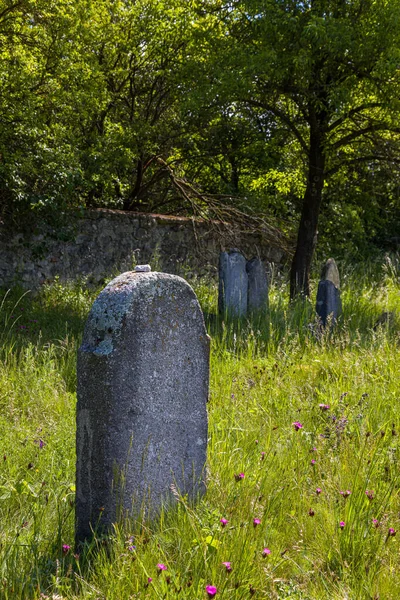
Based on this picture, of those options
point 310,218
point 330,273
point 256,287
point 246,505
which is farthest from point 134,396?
point 310,218

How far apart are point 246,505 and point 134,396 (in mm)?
776

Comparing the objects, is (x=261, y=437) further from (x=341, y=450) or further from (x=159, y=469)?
(x=159, y=469)

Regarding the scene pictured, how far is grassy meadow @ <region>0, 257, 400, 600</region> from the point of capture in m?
2.55

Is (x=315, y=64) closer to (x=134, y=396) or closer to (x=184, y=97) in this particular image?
(x=184, y=97)

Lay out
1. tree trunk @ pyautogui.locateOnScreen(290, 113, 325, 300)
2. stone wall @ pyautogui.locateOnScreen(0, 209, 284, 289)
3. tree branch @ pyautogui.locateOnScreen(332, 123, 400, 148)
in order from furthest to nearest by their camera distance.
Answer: stone wall @ pyautogui.locateOnScreen(0, 209, 284, 289), tree trunk @ pyautogui.locateOnScreen(290, 113, 325, 300), tree branch @ pyautogui.locateOnScreen(332, 123, 400, 148)

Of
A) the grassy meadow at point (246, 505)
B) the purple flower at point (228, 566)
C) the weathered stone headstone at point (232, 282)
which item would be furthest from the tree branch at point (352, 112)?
the purple flower at point (228, 566)

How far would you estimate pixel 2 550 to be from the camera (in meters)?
2.66

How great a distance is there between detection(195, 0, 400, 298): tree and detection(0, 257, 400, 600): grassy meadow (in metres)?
5.29

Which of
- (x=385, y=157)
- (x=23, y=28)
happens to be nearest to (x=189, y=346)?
(x=385, y=157)

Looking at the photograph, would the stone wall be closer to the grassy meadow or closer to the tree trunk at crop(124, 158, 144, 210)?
the tree trunk at crop(124, 158, 144, 210)

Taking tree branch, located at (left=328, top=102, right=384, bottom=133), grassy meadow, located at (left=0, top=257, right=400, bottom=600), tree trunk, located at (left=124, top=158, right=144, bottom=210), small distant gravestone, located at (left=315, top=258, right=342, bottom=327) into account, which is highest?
tree branch, located at (left=328, top=102, right=384, bottom=133)

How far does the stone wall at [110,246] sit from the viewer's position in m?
11.5

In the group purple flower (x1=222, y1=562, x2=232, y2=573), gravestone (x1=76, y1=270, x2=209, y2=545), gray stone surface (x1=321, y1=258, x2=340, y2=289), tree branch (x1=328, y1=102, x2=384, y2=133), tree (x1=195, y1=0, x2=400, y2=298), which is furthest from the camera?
tree branch (x1=328, y1=102, x2=384, y2=133)

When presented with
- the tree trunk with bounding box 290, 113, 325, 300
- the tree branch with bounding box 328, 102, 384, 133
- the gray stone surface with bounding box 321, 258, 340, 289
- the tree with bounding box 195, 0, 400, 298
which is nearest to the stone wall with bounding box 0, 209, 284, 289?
the tree trunk with bounding box 290, 113, 325, 300
